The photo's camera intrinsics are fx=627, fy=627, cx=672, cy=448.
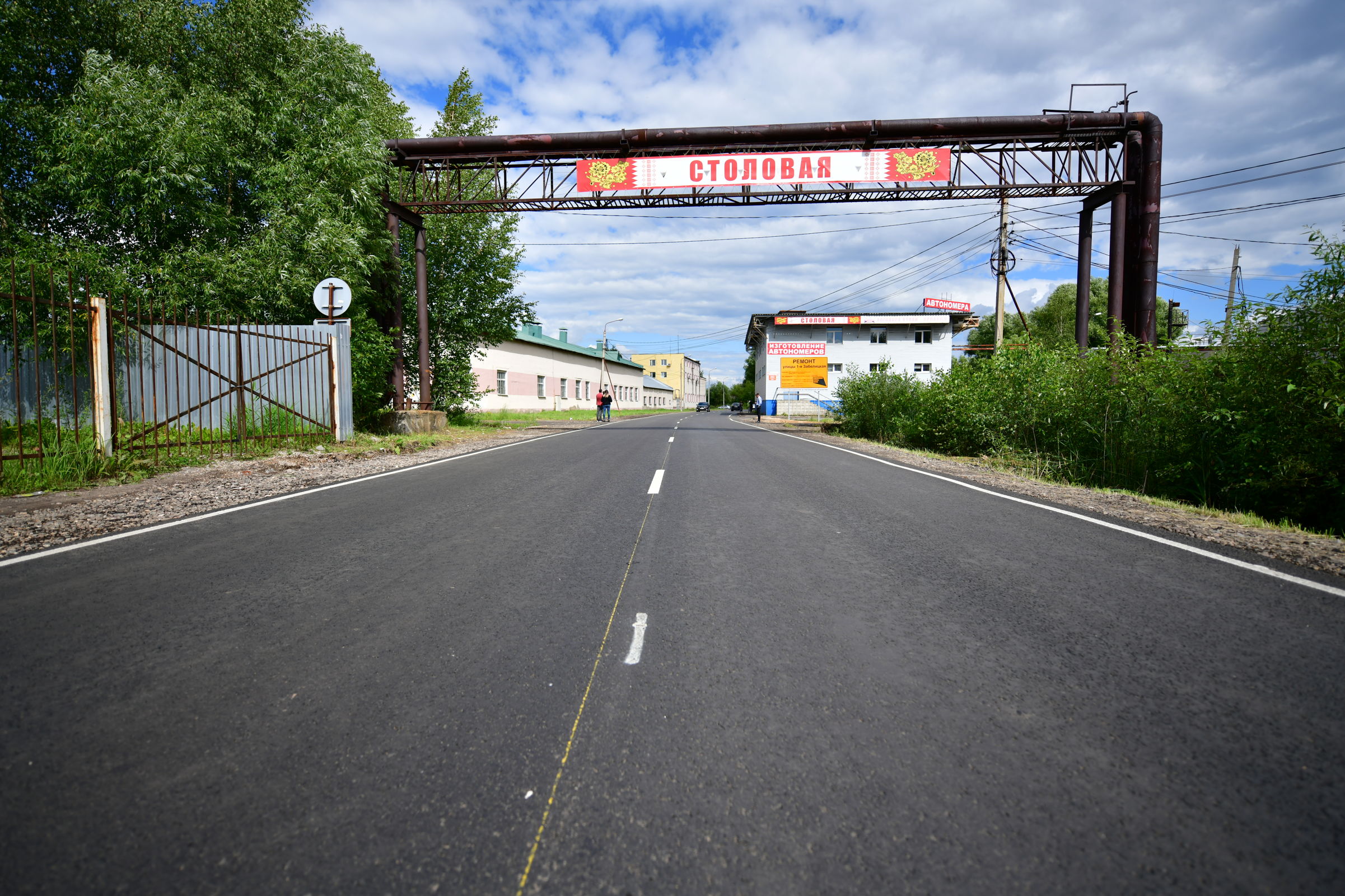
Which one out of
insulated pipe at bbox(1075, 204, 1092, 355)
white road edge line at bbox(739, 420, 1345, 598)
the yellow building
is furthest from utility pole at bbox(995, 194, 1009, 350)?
the yellow building

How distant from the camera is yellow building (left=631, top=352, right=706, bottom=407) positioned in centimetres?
13088

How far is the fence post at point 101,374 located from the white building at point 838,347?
45188 mm

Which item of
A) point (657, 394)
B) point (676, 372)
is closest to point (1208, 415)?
point (657, 394)

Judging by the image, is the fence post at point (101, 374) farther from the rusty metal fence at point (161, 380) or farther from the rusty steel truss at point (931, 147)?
the rusty steel truss at point (931, 147)

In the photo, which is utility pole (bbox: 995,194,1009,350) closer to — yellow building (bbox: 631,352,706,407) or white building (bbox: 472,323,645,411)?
white building (bbox: 472,323,645,411)

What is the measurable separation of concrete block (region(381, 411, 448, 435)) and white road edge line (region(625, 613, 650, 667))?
1466 cm

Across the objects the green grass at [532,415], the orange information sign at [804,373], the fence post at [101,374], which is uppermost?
the orange information sign at [804,373]

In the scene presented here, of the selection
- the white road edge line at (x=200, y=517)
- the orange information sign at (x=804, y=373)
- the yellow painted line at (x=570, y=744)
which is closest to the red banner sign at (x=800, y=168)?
the white road edge line at (x=200, y=517)

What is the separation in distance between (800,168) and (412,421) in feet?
39.3

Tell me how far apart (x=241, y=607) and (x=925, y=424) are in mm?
16069

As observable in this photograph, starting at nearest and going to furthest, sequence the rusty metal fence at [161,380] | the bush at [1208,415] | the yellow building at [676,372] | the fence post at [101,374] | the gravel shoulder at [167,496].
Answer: the gravel shoulder at [167,496] → the bush at [1208,415] → the fence post at [101,374] → the rusty metal fence at [161,380] → the yellow building at [676,372]

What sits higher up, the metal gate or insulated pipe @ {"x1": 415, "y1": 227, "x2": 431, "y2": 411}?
insulated pipe @ {"x1": 415, "y1": 227, "x2": 431, "y2": 411}

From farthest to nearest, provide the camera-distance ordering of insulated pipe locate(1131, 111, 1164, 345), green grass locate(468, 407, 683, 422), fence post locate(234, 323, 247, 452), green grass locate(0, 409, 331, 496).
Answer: green grass locate(468, 407, 683, 422)
insulated pipe locate(1131, 111, 1164, 345)
fence post locate(234, 323, 247, 452)
green grass locate(0, 409, 331, 496)

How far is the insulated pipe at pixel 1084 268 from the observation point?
1625 centimetres
